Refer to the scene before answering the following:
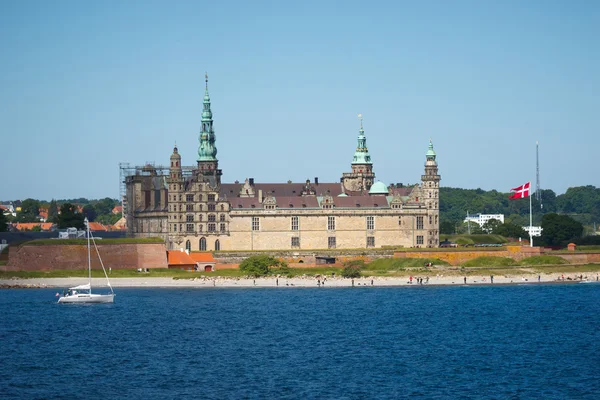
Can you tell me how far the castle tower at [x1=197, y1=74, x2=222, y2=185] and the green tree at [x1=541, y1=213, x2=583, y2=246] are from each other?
37.4 m

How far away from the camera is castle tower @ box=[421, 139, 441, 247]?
12556 centimetres

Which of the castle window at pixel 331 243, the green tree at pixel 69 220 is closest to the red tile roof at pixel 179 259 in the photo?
the castle window at pixel 331 243

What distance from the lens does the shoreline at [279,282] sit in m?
107

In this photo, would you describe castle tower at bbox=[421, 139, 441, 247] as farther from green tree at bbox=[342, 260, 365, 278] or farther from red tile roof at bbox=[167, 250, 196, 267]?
red tile roof at bbox=[167, 250, 196, 267]

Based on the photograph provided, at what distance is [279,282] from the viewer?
10875 cm

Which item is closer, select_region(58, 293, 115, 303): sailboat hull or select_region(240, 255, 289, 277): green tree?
select_region(58, 293, 115, 303): sailboat hull

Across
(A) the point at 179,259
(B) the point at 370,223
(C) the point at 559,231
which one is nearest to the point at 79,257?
(A) the point at 179,259

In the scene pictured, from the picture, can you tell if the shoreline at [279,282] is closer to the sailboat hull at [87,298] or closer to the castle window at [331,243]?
the sailboat hull at [87,298]

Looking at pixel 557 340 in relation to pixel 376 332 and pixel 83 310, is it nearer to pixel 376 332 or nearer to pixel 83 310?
pixel 376 332

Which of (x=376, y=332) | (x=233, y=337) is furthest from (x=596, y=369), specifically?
(x=233, y=337)

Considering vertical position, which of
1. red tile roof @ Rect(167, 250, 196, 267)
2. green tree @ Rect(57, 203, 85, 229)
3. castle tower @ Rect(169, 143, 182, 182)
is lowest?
red tile roof @ Rect(167, 250, 196, 267)

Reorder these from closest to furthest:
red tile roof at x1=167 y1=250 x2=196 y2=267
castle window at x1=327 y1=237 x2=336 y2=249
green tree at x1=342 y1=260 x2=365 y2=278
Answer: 1. green tree at x1=342 y1=260 x2=365 y2=278
2. red tile roof at x1=167 y1=250 x2=196 y2=267
3. castle window at x1=327 y1=237 x2=336 y2=249

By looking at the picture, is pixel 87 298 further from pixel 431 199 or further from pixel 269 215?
pixel 431 199

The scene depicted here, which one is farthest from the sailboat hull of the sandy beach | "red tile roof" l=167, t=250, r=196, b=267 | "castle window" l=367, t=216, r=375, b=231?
"castle window" l=367, t=216, r=375, b=231
